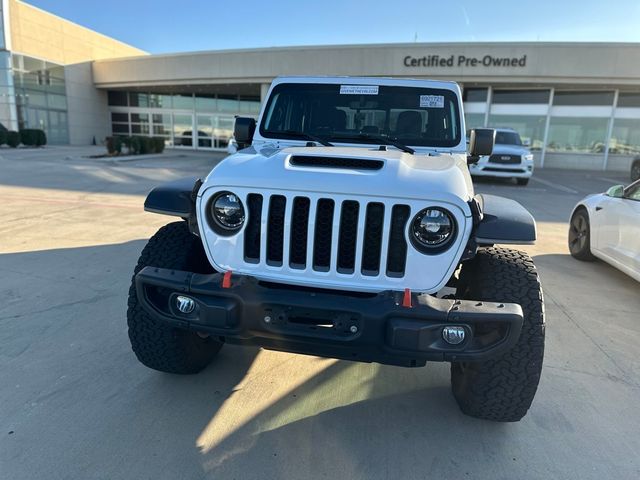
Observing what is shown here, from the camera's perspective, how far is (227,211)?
232cm

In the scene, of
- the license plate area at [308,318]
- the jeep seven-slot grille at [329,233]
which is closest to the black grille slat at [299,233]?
the jeep seven-slot grille at [329,233]

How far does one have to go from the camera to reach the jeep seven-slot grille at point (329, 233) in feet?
7.11

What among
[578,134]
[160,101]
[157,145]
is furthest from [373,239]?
[160,101]

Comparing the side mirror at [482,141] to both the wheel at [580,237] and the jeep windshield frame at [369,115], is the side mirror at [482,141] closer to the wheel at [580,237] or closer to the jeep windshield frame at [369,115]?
the jeep windshield frame at [369,115]

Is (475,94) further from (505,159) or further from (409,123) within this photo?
(409,123)

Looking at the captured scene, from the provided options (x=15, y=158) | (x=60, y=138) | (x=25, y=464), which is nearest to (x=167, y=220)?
(x=25, y=464)

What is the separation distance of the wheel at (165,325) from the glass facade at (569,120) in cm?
2258

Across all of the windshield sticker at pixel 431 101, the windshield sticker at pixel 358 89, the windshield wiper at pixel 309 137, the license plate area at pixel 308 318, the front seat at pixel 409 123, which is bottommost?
the license plate area at pixel 308 318

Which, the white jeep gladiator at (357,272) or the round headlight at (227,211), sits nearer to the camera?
the white jeep gladiator at (357,272)

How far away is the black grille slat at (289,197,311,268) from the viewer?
87.7 inches

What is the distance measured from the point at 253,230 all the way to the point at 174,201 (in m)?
0.59

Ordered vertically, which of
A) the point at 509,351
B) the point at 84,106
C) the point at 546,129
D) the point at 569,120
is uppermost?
the point at 569,120

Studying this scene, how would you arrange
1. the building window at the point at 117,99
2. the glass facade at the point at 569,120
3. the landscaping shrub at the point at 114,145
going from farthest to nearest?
the building window at the point at 117,99, the glass facade at the point at 569,120, the landscaping shrub at the point at 114,145

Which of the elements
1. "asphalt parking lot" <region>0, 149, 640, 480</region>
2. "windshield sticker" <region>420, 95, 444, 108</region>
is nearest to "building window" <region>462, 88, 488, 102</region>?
"asphalt parking lot" <region>0, 149, 640, 480</region>
